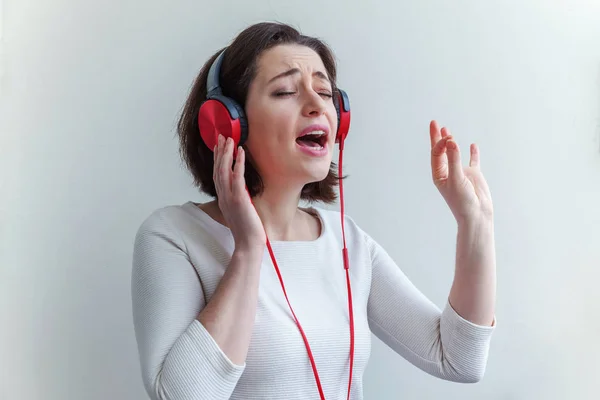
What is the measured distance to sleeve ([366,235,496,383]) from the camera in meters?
1.32

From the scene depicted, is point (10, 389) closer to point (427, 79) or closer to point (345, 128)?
point (345, 128)

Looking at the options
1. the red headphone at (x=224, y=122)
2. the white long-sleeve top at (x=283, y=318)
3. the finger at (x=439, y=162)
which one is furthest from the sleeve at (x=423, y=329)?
the finger at (x=439, y=162)

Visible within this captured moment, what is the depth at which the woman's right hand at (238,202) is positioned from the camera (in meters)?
1.16

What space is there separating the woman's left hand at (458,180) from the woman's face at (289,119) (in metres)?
0.21

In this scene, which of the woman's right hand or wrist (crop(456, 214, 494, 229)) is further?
wrist (crop(456, 214, 494, 229))

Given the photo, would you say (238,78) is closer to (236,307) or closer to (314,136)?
(314,136)

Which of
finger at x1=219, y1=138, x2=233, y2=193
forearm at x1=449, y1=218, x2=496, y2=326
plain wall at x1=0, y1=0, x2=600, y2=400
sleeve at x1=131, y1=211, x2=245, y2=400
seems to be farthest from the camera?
plain wall at x1=0, y1=0, x2=600, y2=400

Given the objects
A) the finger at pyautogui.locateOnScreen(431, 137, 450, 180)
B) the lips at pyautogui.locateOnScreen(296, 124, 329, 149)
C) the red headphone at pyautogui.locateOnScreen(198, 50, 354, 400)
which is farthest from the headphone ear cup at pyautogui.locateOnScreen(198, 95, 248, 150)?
the finger at pyautogui.locateOnScreen(431, 137, 450, 180)

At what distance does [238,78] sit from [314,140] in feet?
0.63

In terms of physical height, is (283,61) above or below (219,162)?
above

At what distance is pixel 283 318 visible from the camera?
48.6 inches

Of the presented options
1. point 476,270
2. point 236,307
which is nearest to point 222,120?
point 236,307

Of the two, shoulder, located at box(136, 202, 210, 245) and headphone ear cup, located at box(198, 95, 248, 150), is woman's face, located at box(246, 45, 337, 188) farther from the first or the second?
shoulder, located at box(136, 202, 210, 245)

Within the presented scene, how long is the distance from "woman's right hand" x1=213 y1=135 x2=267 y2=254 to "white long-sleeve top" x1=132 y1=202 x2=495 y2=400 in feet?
0.39
